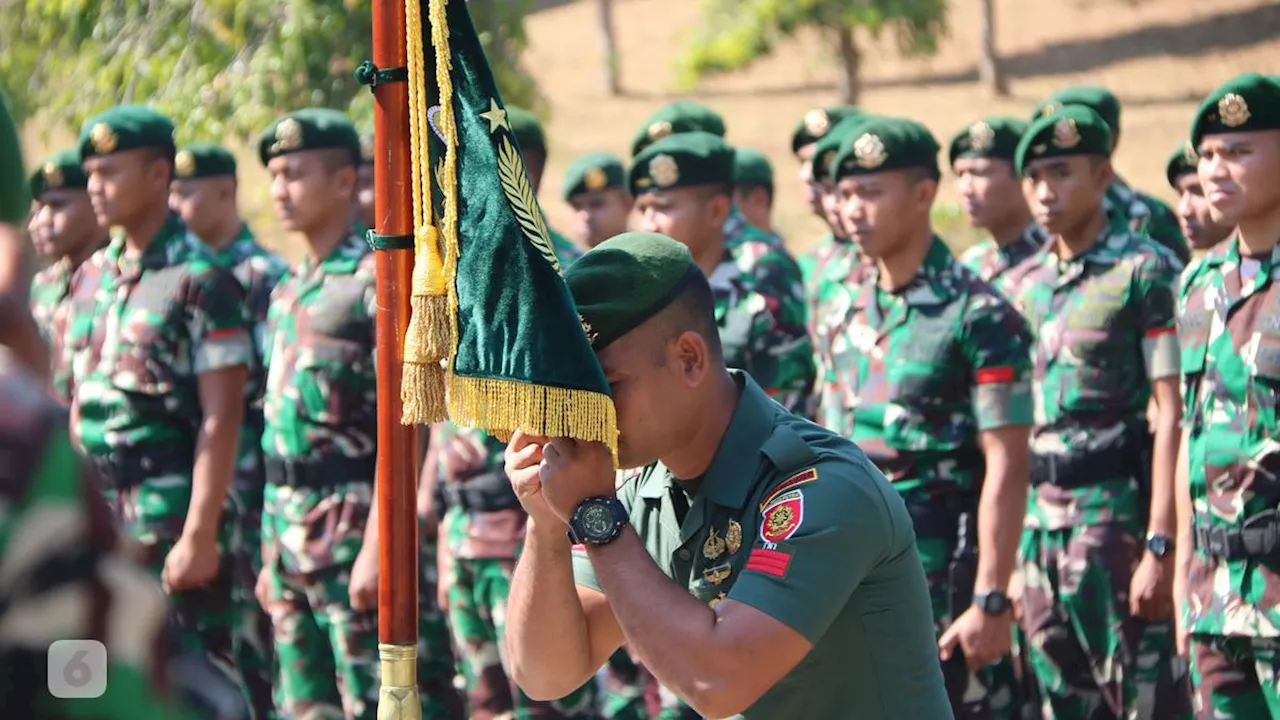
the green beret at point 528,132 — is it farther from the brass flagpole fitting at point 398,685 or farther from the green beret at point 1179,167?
the brass flagpole fitting at point 398,685

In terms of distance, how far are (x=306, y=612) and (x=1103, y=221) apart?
3.42 meters

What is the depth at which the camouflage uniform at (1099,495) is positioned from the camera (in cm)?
607

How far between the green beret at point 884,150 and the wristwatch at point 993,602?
5.00 feet

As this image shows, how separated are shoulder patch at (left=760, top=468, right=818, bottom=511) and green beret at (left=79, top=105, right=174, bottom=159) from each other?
4684 mm

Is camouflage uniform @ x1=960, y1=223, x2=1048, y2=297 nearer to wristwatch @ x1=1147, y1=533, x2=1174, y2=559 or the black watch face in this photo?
wristwatch @ x1=1147, y1=533, x2=1174, y2=559

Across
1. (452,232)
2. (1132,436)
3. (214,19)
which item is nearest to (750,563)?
(452,232)

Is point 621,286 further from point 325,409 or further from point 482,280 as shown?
point 325,409

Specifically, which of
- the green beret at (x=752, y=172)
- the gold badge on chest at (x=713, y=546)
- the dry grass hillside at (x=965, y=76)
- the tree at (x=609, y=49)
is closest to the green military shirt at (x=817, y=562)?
the gold badge on chest at (x=713, y=546)

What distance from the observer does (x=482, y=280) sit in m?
3.07

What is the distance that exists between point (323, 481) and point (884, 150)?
2412 millimetres

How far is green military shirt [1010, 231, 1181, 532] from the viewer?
20.2ft

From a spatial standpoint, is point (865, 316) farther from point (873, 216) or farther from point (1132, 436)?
point (1132, 436)

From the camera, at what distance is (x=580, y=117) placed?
31031 mm

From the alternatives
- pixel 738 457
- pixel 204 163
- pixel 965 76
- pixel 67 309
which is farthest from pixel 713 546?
pixel 965 76
